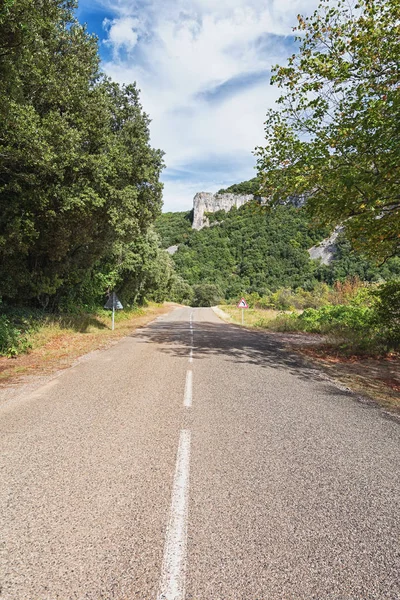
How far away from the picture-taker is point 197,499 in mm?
2760

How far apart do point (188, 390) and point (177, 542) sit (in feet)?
13.0

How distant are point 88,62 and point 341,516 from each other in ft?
49.1

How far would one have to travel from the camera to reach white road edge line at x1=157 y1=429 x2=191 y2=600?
1.88m

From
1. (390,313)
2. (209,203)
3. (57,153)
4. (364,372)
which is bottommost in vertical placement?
(364,372)

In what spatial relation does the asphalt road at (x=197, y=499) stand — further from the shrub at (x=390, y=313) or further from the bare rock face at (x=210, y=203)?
the bare rock face at (x=210, y=203)

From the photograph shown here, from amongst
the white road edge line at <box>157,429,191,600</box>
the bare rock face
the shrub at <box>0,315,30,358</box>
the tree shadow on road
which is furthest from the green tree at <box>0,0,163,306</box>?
the bare rock face

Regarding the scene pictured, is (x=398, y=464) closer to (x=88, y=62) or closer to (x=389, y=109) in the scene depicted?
(x=389, y=109)

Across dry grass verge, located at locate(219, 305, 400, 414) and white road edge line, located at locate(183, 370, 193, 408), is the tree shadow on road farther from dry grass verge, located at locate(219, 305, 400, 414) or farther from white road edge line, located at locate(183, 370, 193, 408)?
white road edge line, located at locate(183, 370, 193, 408)

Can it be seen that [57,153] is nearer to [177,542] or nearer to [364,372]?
[177,542]

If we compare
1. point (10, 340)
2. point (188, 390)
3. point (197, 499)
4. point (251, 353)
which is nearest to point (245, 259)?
point (251, 353)

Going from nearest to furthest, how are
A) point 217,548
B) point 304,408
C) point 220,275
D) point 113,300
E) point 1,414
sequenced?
point 217,548 < point 1,414 < point 304,408 < point 113,300 < point 220,275

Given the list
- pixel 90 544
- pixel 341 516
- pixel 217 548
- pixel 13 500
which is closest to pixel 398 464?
pixel 341 516

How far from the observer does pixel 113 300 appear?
59.1 feet

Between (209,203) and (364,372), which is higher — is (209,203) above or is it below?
above
